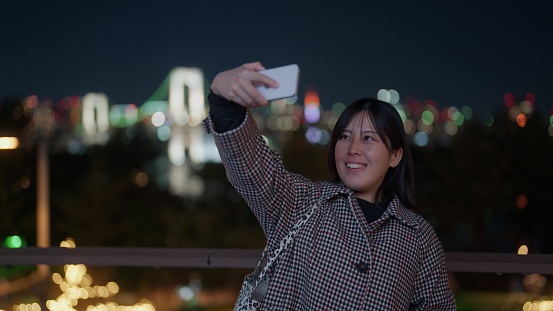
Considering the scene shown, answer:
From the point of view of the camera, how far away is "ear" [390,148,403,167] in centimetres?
138

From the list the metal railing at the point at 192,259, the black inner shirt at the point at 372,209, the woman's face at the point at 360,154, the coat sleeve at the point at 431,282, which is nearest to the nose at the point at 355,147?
the woman's face at the point at 360,154

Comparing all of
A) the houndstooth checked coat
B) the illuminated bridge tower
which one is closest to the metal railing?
the houndstooth checked coat

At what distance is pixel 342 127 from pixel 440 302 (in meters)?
0.40

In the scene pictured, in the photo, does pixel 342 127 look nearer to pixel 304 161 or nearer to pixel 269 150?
pixel 269 150

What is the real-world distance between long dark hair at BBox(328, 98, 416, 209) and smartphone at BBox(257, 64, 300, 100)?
0.30 m

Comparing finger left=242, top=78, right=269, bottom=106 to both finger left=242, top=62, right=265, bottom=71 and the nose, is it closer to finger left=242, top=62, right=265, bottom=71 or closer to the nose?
finger left=242, top=62, right=265, bottom=71

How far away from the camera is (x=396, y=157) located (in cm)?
139

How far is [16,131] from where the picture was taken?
57.9 feet

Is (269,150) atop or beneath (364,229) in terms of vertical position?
atop

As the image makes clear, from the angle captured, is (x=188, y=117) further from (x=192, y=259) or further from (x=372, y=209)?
(x=372, y=209)

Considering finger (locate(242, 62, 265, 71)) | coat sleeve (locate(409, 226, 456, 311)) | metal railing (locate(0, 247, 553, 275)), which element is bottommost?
metal railing (locate(0, 247, 553, 275))

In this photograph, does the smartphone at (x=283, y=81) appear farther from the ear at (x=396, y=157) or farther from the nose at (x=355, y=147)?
the ear at (x=396, y=157)

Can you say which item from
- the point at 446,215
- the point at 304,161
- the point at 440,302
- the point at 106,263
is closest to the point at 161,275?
the point at 304,161

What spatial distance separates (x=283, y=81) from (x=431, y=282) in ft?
1.75
